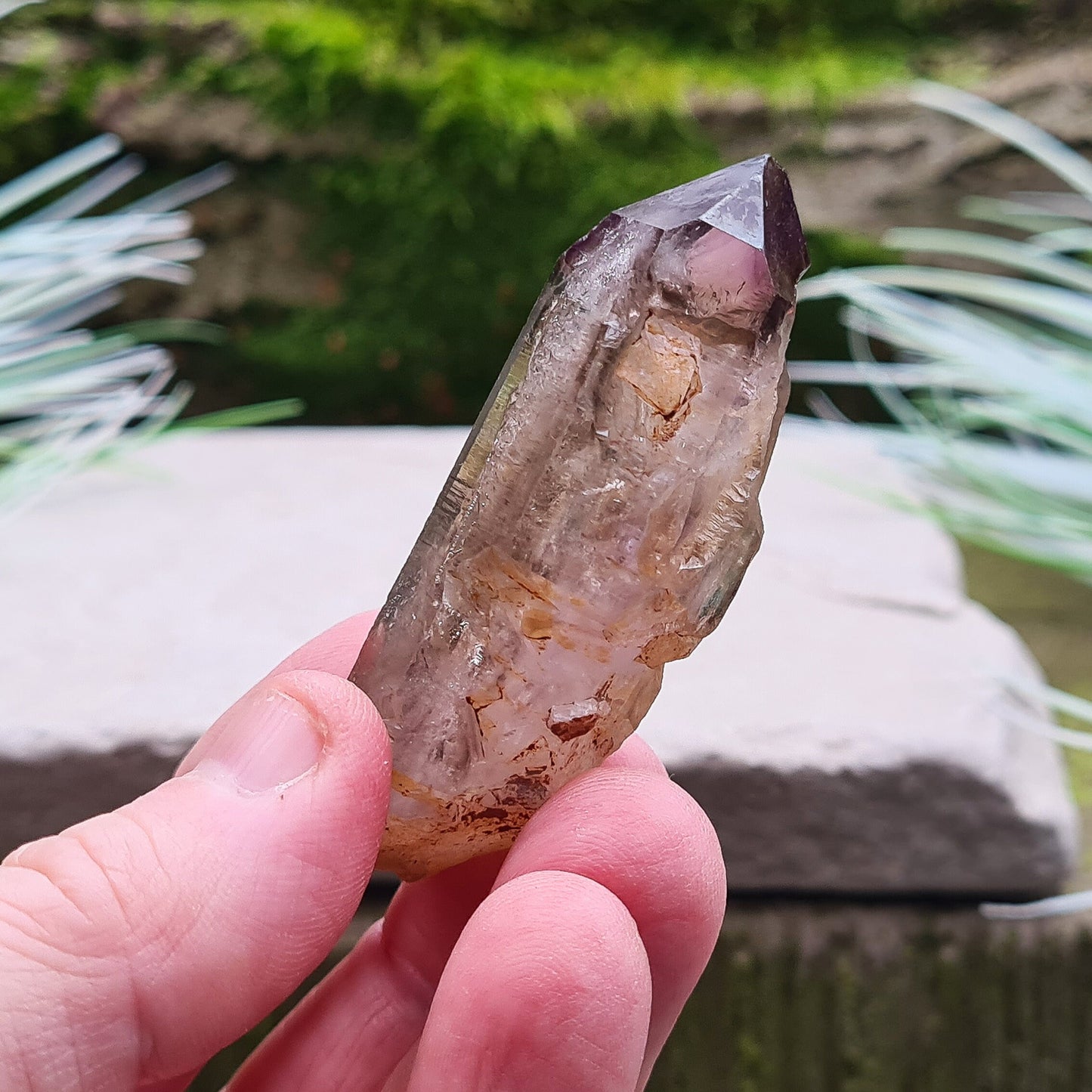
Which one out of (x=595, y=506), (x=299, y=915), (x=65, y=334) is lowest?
(x=65, y=334)

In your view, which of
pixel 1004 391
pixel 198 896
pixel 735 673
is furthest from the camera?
pixel 1004 391

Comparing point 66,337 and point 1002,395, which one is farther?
point 66,337

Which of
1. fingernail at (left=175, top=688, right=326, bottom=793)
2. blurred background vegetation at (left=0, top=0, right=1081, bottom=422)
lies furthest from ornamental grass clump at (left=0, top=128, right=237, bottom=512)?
fingernail at (left=175, top=688, right=326, bottom=793)

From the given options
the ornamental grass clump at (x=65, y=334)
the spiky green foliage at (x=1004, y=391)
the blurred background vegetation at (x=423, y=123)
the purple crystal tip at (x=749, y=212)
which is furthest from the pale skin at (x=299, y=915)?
the blurred background vegetation at (x=423, y=123)

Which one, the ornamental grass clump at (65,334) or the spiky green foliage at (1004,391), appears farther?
the ornamental grass clump at (65,334)

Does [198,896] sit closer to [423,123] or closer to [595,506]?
[595,506]

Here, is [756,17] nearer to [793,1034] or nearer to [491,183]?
[491,183]

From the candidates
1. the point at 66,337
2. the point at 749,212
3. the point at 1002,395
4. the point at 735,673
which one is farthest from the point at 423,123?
the point at 749,212

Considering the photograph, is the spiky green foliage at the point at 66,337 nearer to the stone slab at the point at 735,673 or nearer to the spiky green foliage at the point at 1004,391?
the stone slab at the point at 735,673
